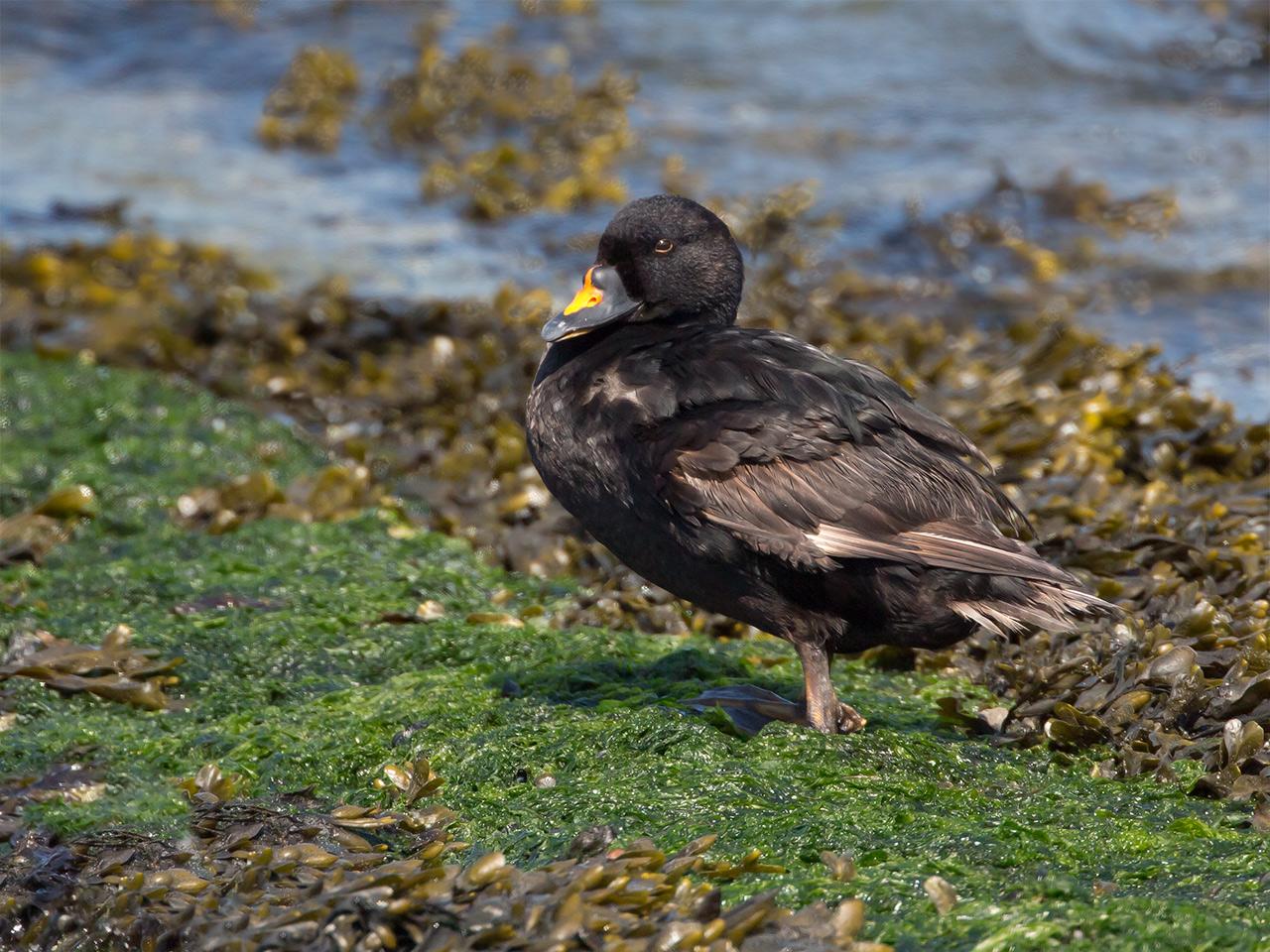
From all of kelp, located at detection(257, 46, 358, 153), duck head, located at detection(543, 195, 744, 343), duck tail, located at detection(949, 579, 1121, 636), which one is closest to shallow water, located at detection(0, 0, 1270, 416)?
kelp, located at detection(257, 46, 358, 153)

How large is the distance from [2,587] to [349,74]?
795cm

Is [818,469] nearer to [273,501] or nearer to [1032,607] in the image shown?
[1032,607]

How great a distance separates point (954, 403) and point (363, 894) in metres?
4.66

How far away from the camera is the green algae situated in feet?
10.7

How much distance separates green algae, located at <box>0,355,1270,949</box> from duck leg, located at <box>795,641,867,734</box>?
89mm

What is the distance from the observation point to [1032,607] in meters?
4.15

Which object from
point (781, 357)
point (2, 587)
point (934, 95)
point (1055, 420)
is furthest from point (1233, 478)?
point (934, 95)

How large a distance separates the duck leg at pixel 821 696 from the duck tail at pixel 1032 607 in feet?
1.30

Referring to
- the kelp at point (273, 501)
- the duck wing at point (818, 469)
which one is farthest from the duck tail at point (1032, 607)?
the kelp at point (273, 501)

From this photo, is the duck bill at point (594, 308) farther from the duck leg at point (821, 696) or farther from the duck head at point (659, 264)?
the duck leg at point (821, 696)

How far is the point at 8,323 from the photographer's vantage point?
26.1 feet

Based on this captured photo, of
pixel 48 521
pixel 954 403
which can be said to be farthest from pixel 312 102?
pixel 954 403

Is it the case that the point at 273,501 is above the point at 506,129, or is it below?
below

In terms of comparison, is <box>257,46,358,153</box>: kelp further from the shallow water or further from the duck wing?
the duck wing
